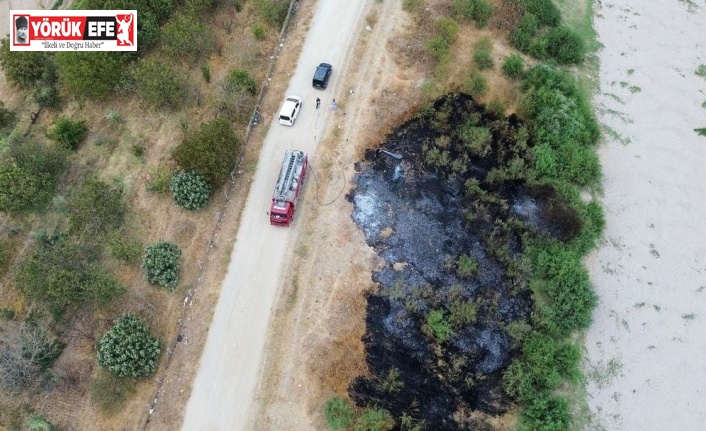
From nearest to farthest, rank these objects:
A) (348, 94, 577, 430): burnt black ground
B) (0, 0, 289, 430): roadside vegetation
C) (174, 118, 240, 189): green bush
→ (0, 0, 289, 430): roadside vegetation < (348, 94, 577, 430): burnt black ground < (174, 118, 240, 189): green bush

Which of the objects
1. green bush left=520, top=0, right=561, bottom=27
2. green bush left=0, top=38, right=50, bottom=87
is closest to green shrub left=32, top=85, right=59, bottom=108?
green bush left=0, top=38, right=50, bottom=87

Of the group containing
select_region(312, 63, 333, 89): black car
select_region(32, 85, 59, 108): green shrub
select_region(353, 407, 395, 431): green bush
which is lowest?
select_region(353, 407, 395, 431): green bush

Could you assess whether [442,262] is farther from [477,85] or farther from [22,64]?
[22,64]

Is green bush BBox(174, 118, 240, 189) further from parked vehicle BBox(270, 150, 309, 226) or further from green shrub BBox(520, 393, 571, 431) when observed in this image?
green shrub BBox(520, 393, 571, 431)

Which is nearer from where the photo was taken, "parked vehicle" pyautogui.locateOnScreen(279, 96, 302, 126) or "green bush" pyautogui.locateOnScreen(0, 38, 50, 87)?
"parked vehicle" pyautogui.locateOnScreen(279, 96, 302, 126)

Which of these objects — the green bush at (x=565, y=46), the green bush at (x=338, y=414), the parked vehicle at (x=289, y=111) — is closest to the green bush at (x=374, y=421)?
the green bush at (x=338, y=414)

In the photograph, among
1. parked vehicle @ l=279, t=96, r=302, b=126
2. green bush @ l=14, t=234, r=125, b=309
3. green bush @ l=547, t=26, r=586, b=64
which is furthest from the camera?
green bush @ l=547, t=26, r=586, b=64

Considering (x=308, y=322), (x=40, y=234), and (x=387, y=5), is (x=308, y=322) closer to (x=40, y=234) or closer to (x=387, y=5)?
(x=40, y=234)
